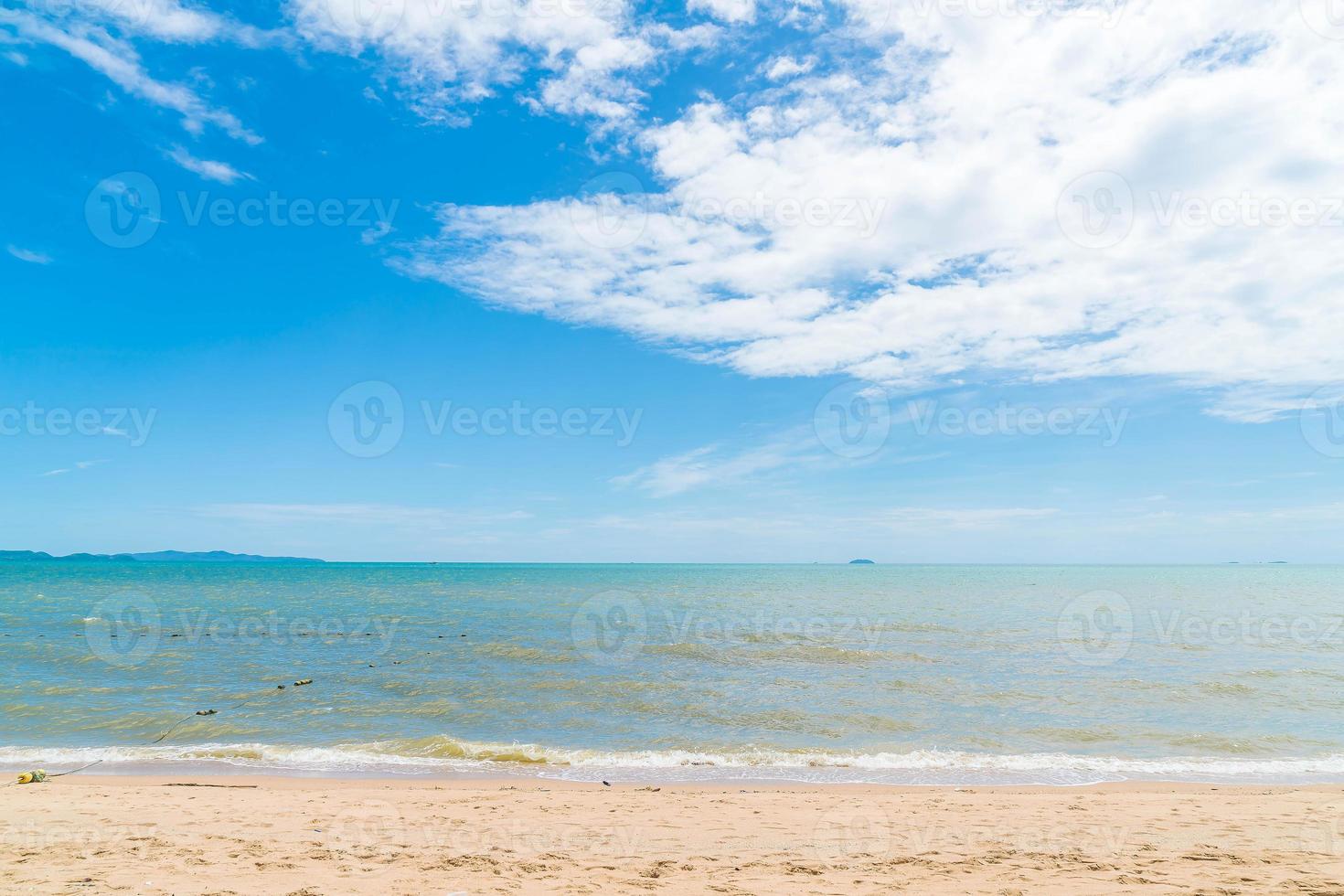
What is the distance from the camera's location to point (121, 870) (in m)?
7.70

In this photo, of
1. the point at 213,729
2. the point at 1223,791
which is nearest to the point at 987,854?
the point at 1223,791

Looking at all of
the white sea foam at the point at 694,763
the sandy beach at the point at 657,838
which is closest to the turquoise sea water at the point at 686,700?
the white sea foam at the point at 694,763

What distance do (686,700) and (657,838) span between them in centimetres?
988

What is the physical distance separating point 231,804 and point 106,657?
63.1ft

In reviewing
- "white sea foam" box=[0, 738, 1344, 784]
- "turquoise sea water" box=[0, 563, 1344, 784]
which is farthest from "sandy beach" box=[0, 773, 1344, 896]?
"turquoise sea water" box=[0, 563, 1344, 784]

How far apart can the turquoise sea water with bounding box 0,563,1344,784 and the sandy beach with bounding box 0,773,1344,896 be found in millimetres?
1881

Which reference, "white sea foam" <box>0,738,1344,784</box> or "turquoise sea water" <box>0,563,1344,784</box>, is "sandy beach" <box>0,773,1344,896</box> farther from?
"turquoise sea water" <box>0,563,1344,784</box>

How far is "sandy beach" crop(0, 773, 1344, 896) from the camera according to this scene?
7559 mm

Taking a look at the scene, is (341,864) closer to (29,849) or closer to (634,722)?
(29,849)

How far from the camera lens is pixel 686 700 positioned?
61.7ft

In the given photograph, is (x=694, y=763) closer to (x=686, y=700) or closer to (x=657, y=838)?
(x=657, y=838)

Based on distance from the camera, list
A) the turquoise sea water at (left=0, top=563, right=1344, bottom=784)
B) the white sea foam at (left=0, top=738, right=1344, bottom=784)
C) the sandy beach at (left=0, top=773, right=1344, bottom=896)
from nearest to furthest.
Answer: the sandy beach at (left=0, top=773, right=1344, bottom=896), the white sea foam at (left=0, top=738, right=1344, bottom=784), the turquoise sea water at (left=0, top=563, right=1344, bottom=784)

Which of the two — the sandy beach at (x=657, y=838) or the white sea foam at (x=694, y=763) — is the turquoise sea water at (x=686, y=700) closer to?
the white sea foam at (x=694, y=763)

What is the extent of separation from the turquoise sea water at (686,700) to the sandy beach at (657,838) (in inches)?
74.1
